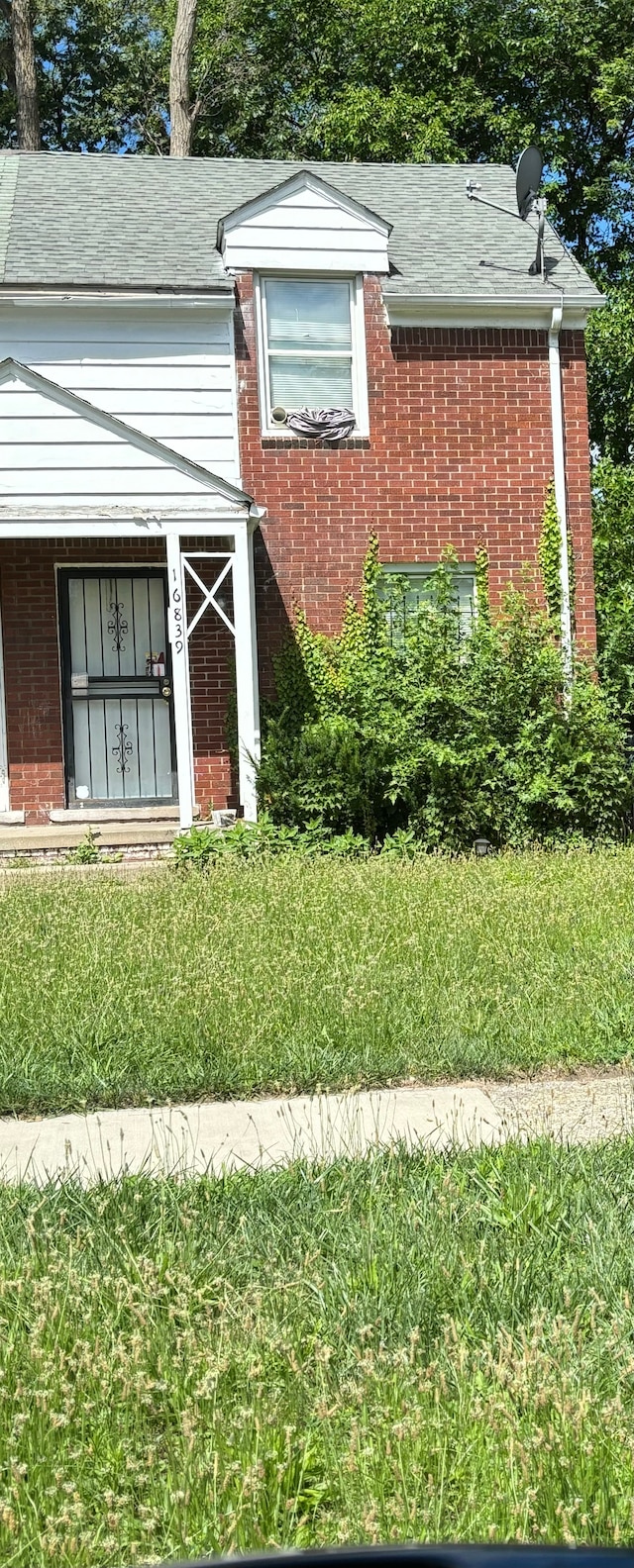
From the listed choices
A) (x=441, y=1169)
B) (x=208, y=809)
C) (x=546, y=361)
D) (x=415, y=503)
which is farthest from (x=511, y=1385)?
(x=546, y=361)

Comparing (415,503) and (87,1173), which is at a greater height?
(415,503)

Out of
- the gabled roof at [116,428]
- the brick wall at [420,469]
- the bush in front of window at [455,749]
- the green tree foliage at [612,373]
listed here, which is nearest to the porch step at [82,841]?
the bush in front of window at [455,749]

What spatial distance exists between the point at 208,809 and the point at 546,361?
19.9 feet

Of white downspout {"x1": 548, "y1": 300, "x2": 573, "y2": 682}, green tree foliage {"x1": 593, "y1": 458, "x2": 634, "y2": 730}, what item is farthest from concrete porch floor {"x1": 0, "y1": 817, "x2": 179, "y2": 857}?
green tree foliage {"x1": 593, "y1": 458, "x2": 634, "y2": 730}

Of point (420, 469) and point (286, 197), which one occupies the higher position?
point (286, 197)

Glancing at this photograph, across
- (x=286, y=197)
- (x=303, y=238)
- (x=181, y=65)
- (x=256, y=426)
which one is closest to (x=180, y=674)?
(x=256, y=426)

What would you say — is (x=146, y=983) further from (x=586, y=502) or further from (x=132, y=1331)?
(x=586, y=502)

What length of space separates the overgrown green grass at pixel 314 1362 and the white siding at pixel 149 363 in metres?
10.9

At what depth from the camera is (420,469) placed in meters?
14.6

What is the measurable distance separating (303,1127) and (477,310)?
11589 mm

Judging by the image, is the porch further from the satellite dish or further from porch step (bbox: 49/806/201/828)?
the satellite dish

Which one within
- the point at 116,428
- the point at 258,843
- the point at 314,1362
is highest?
the point at 116,428

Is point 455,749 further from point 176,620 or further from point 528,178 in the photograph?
point 528,178

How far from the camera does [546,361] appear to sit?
14.9 meters
